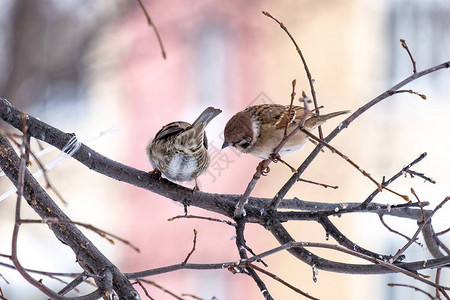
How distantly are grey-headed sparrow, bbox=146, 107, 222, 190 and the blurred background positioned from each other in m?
1.22

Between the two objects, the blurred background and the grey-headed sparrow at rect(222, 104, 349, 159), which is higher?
the blurred background

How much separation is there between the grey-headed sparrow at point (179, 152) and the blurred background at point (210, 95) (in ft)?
4.00

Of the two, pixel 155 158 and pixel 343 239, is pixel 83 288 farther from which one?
pixel 343 239

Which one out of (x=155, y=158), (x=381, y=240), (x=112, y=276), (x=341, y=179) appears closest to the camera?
(x=112, y=276)

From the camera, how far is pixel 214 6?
248 cm

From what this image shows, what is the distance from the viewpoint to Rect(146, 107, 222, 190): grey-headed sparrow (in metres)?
1.05

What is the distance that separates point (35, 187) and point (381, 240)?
1.80m

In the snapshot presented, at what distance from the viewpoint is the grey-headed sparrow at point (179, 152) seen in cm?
105

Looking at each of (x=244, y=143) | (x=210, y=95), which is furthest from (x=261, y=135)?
(x=210, y=95)

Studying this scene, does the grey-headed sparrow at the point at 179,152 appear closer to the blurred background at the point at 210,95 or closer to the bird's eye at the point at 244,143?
the bird's eye at the point at 244,143

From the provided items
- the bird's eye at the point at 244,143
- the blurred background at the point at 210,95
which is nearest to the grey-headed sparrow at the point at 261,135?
the bird's eye at the point at 244,143

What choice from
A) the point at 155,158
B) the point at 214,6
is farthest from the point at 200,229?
the point at 155,158

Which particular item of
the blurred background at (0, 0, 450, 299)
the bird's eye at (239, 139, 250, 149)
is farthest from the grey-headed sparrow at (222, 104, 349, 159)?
the blurred background at (0, 0, 450, 299)

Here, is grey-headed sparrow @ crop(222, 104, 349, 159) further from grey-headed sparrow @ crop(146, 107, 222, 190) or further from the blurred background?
the blurred background
